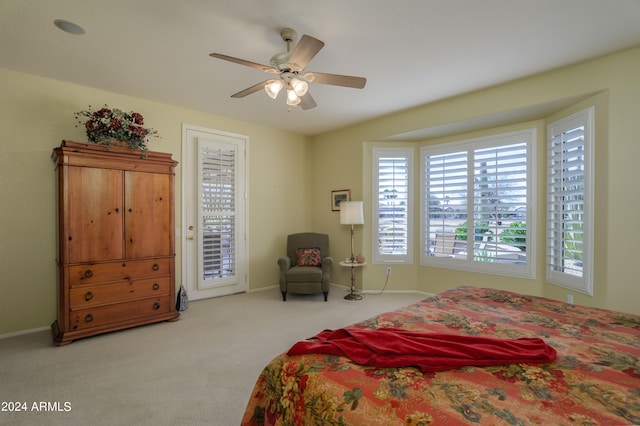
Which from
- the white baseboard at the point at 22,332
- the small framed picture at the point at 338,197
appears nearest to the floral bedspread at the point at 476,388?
A: the white baseboard at the point at 22,332

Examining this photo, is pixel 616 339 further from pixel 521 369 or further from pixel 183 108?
pixel 183 108

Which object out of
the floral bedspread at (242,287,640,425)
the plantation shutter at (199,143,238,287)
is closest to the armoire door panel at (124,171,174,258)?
the plantation shutter at (199,143,238,287)

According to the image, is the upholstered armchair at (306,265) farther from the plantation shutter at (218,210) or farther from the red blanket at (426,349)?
the red blanket at (426,349)

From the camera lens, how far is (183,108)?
4.48 metres

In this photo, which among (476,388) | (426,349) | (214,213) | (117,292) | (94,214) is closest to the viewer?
(476,388)

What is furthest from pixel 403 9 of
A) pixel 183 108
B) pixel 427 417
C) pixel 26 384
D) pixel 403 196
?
pixel 26 384

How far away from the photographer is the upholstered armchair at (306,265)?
4.61 metres

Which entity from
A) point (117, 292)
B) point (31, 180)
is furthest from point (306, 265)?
point (31, 180)

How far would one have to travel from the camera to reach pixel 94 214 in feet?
10.7

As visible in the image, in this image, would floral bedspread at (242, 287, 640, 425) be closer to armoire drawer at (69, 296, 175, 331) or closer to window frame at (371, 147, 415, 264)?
armoire drawer at (69, 296, 175, 331)

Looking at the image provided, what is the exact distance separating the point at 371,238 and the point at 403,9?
3.43 m

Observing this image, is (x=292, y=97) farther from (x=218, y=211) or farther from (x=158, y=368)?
(x=218, y=211)

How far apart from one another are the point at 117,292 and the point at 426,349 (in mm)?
3366

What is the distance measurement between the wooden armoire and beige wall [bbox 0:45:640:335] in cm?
43
